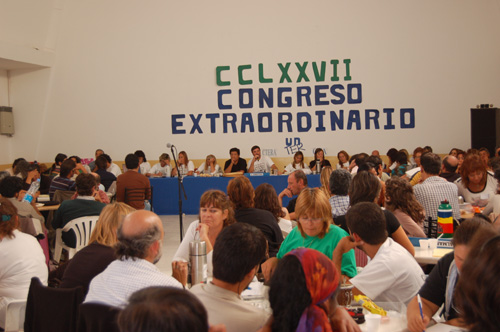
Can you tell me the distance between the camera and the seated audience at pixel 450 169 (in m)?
6.51

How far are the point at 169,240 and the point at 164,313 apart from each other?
7259 mm

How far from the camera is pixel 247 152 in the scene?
1303 cm

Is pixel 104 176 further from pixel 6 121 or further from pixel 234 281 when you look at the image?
pixel 234 281

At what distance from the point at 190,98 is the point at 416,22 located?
217 inches

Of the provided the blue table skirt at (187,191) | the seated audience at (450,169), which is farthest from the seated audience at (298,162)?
the seated audience at (450,169)

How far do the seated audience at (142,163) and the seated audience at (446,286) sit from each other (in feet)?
34.2

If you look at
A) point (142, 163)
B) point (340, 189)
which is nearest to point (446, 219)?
point (340, 189)

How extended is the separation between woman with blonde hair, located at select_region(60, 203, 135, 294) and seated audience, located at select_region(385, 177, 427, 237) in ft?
7.77

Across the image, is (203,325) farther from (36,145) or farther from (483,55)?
(36,145)

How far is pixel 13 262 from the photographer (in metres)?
3.60

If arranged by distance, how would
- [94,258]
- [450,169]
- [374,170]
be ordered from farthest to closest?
[450,169] < [374,170] < [94,258]

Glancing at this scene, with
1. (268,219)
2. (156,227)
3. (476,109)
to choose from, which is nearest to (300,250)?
(156,227)

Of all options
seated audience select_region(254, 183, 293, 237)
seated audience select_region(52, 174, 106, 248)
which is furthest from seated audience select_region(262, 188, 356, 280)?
seated audience select_region(52, 174, 106, 248)

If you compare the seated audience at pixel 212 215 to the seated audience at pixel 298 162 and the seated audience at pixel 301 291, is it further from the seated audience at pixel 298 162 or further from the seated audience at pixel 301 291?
the seated audience at pixel 298 162
